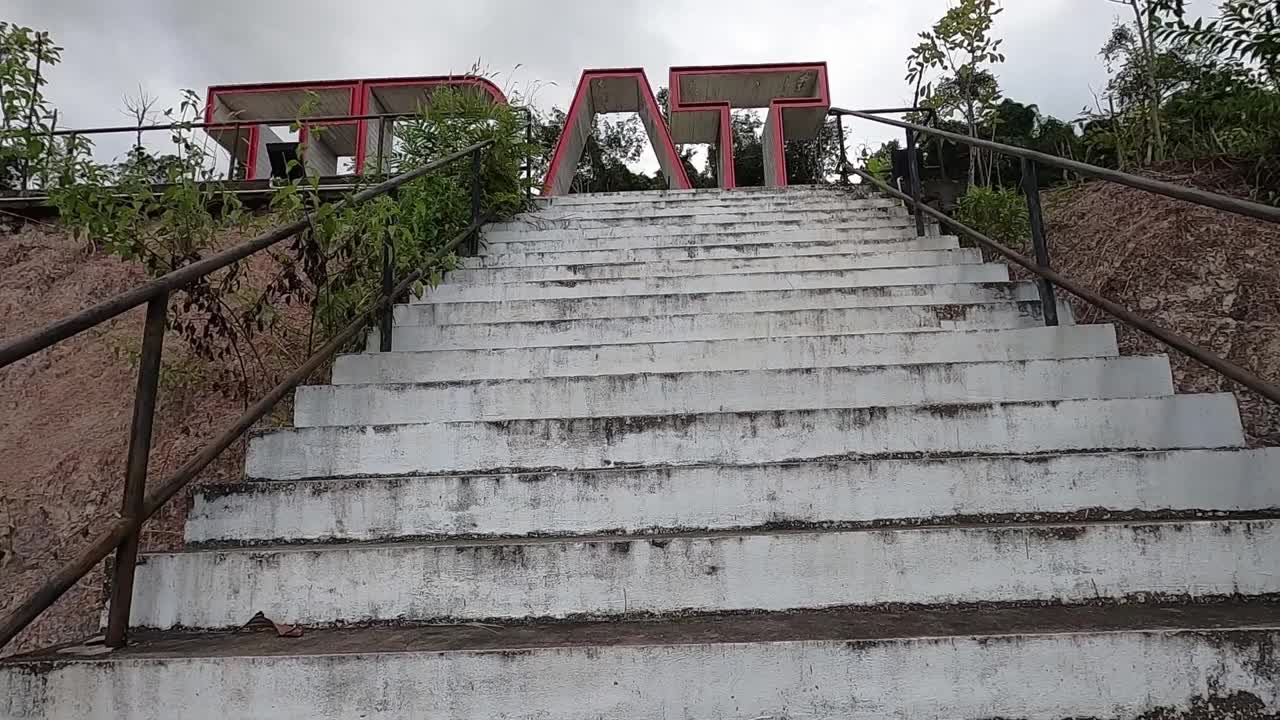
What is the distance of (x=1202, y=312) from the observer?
3271 mm

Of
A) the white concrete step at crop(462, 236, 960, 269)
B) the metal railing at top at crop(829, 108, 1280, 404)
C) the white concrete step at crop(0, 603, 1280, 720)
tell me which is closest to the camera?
the white concrete step at crop(0, 603, 1280, 720)

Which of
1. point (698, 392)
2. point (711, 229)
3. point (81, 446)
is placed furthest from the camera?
point (711, 229)

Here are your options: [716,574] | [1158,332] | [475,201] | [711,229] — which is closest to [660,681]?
[716,574]

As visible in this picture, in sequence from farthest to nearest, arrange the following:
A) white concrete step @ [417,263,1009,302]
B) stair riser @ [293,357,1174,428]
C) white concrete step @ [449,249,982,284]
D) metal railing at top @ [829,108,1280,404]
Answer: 1. white concrete step @ [449,249,982,284]
2. white concrete step @ [417,263,1009,302]
3. stair riser @ [293,357,1174,428]
4. metal railing at top @ [829,108,1280,404]

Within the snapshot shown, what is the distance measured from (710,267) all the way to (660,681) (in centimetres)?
283

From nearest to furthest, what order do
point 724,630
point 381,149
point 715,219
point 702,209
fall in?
point 724,630, point 715,219, point 702,209, point 381,149

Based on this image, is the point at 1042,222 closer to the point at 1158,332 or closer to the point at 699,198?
the point at 1158,332

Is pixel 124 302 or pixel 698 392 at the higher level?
pixel 124 302

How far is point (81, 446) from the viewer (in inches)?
119

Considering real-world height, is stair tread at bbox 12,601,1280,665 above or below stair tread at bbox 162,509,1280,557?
below

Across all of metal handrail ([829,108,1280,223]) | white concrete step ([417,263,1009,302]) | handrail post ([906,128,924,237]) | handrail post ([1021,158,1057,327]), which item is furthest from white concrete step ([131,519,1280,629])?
handrail post ([906,128,924,237])

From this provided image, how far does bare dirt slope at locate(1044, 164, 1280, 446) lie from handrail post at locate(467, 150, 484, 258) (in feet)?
10.8

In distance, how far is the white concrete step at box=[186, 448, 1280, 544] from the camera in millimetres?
1879

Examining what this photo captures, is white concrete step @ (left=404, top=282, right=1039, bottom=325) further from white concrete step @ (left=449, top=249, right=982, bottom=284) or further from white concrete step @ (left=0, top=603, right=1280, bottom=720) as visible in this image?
white concrete step @ (left=0, top=603, right=1280, bottom=720)
